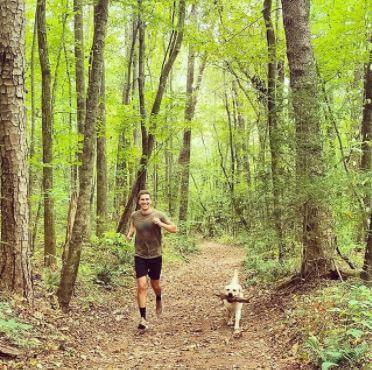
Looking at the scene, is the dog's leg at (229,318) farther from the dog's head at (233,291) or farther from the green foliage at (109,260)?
the green foliage at (109,260)

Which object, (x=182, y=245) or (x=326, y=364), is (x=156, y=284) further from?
(x=182, y=245)

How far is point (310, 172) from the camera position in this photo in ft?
25.0

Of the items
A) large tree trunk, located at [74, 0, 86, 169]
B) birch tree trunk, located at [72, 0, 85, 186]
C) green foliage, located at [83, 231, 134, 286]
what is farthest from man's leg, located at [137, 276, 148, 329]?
large tree trunk, located at [74, 0, 86, 169]

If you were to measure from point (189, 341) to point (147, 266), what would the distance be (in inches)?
66.0

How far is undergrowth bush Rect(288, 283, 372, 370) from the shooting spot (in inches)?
181

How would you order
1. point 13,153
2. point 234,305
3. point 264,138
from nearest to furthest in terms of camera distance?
point 13,153 < point 234,305 < point 264,138

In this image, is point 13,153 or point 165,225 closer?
point 13,153

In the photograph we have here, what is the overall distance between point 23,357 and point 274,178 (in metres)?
5.40

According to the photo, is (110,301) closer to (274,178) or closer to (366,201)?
(274,178)

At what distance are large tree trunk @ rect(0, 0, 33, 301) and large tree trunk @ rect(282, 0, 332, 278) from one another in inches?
181

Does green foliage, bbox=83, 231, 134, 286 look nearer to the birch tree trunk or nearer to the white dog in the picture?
the birch tree trunk

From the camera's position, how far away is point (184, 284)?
41.7 feet

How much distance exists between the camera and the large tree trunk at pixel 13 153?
5.97 m

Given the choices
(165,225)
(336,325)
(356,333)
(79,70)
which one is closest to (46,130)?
(79,70)
